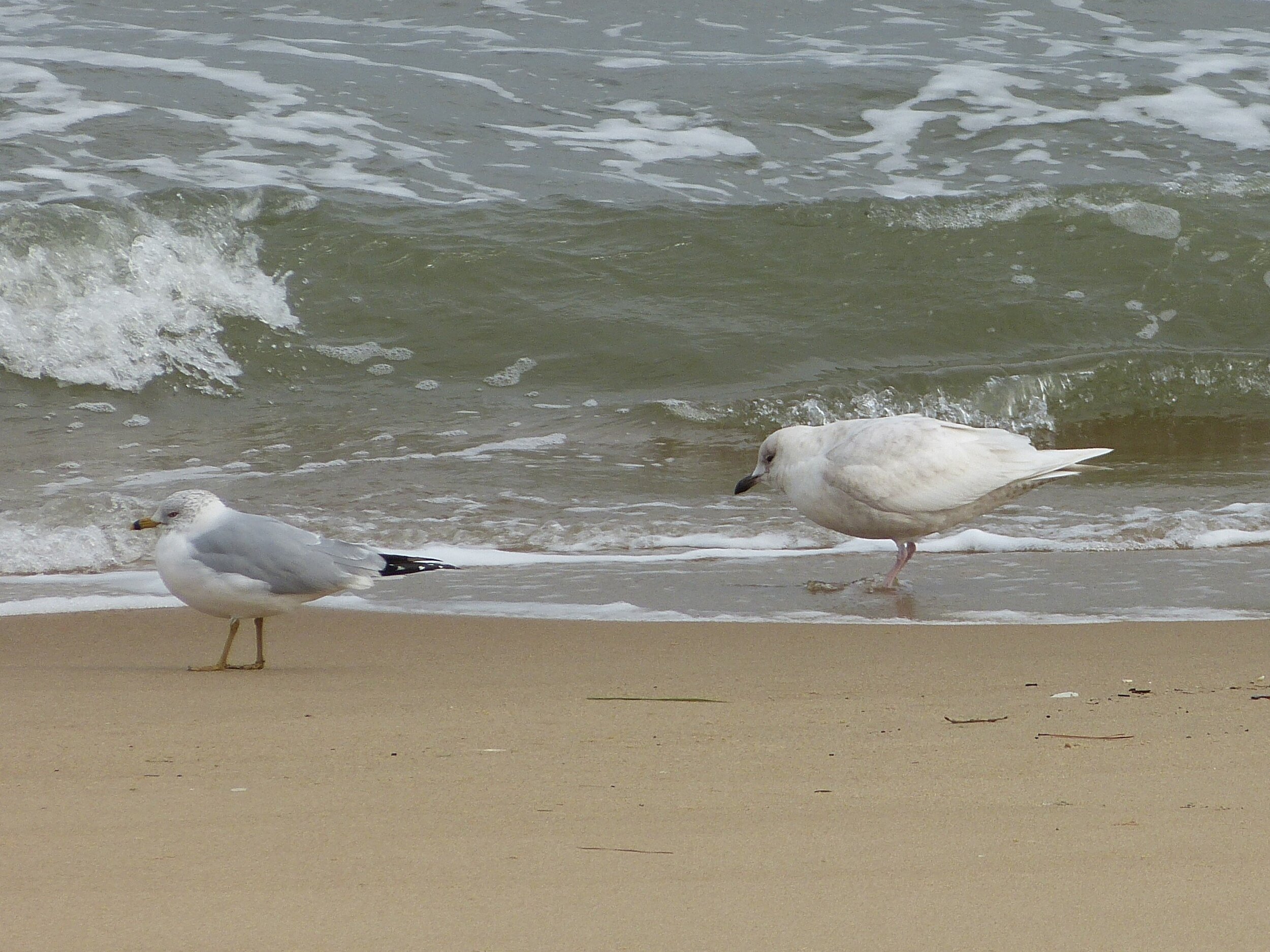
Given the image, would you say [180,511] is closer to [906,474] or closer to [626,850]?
[626,850]

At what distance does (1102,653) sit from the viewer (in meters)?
3.71

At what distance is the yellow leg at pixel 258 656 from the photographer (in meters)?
3.72

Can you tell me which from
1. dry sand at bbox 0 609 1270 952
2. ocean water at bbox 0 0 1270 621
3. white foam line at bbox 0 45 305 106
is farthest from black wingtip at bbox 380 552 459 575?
white foam line at bbox 0 45 305 106

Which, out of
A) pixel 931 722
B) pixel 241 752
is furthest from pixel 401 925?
pixel 931 722

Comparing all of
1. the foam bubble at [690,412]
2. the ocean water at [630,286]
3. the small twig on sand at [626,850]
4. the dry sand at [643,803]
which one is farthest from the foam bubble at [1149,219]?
the small twig on sand at [626,850]

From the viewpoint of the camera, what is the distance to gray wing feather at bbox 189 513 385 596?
3770 mm

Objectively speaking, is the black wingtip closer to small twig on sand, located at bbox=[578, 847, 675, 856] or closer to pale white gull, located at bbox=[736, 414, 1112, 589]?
small twig on sand, located at bbox=[578, 847, 675, 856]

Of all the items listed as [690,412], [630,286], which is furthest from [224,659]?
[630,286]

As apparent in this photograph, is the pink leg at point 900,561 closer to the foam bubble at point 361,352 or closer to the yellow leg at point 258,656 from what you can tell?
the yellow leg at point 258,656

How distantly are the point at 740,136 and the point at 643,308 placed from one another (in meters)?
3.02

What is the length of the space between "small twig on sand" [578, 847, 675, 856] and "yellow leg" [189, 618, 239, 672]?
1.91 m

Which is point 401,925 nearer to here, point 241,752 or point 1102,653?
point 241,752

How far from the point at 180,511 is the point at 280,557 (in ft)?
1.08

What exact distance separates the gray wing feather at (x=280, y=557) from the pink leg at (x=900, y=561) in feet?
6.45
